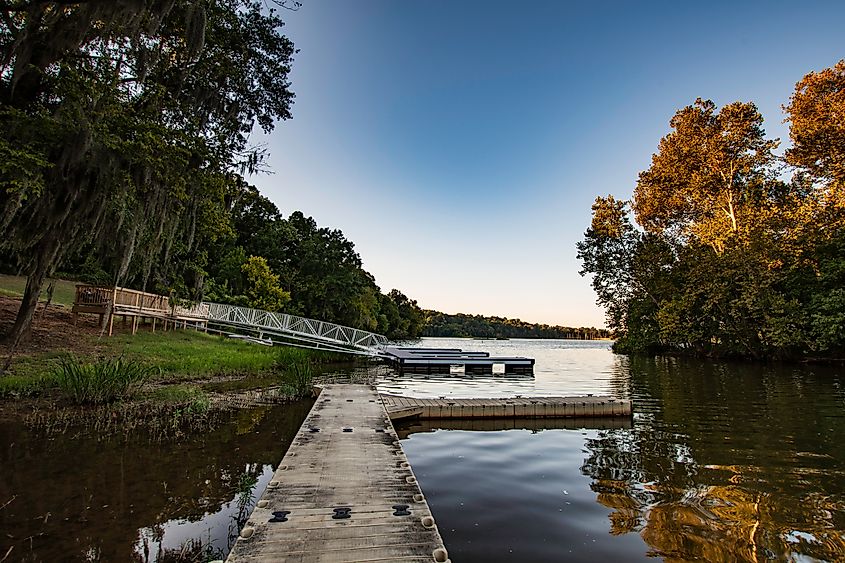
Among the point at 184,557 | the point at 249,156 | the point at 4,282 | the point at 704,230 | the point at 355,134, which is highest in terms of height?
the point at 355,134

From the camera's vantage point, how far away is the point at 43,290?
2403 centimetres

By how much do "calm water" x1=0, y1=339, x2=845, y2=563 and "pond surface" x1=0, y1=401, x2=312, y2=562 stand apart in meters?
0.02

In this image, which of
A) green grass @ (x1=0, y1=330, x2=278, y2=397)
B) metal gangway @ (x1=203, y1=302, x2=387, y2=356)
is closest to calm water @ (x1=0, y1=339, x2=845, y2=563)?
green grass @ (x1=0, y1=330, x2=278, y2=397)

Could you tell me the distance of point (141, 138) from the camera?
31.1 ft

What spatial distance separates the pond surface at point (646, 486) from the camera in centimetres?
414

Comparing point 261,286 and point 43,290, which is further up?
point 261,286

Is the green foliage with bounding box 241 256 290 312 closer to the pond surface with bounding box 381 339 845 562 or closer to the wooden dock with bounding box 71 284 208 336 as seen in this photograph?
the wooden dock with bounding box 71 284 208 336

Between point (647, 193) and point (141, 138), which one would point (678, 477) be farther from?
point (647, 193)

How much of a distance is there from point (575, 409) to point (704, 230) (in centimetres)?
2581

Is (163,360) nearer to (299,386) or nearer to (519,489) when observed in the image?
(299,386)

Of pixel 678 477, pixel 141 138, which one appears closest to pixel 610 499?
pixel 678 477

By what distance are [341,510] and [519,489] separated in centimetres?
276

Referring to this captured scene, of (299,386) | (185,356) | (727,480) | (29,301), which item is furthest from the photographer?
(185,356)

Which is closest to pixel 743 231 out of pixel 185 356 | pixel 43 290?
pixel 185 356
